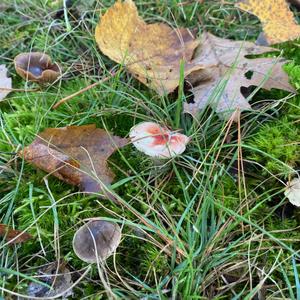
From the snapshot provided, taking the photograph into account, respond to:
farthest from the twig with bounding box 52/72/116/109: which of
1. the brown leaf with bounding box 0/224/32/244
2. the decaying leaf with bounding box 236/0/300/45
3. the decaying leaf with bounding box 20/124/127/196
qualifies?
the decaying leaf with bounding box 236/0/300/45

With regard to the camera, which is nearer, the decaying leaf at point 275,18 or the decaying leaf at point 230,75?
the decaying leaf at point 230,75

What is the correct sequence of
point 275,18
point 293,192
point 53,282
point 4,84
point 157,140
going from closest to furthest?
point 53,282 < point 293,192 < point 157,140 < point 4,84 < point 275,18

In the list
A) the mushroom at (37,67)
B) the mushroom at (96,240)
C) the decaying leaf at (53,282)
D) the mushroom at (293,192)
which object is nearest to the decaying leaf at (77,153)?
the mushroom at (96,240)

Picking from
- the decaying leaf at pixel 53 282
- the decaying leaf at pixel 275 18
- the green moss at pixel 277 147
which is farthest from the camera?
the decaying leaf at pixel 275 18

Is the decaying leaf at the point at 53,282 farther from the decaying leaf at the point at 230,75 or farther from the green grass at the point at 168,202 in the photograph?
the decaying leaf at the point at 230,75

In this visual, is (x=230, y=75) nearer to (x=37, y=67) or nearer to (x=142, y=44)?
(x=142, y=44)

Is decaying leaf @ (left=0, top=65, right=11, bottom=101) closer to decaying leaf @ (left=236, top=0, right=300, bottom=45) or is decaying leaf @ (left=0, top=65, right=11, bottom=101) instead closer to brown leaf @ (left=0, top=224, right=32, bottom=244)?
brown leaf @ (left=0, top=224, right=32, bottom=244)

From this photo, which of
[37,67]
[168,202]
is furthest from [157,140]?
[37,67]
